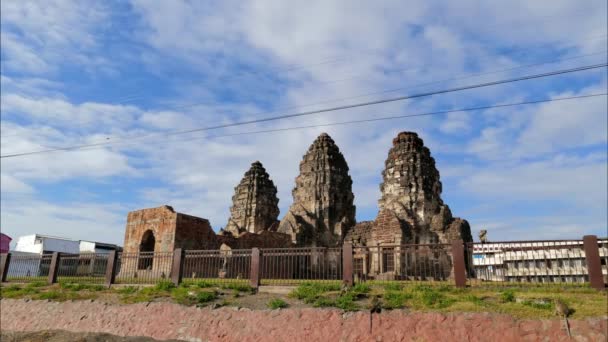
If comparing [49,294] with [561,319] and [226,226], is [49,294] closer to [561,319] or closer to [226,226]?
[561,319]

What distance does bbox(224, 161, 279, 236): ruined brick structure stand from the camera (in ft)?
135

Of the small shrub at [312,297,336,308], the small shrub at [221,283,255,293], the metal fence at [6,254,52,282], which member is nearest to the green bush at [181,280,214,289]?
the small shrub at [221,283,255,293]

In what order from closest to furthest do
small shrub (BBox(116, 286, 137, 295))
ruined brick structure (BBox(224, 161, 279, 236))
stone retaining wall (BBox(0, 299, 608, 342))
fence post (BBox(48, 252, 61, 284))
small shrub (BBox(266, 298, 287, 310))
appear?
stone retaining wall (BBox(0, 299, 608, 342)) → small shrub (BBox(266, 298, 287, 310)) → small shrub (BBox(116, 286, 137, 295)) → fence post (BBox(48, 252, 61, 284)) → ruined brick structure (BBox(224, 161, 279, 236))

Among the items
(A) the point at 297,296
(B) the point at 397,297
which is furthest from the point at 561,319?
(A) the point at 297,296

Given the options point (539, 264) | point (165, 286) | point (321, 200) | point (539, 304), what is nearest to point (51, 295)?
point (165, 286)

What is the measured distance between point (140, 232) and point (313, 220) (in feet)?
46.2

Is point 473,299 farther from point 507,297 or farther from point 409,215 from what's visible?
point 409,215

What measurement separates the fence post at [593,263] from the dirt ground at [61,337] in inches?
435

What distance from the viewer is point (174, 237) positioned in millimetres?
21547

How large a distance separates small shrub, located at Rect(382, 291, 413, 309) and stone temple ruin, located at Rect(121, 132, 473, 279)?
8.53 feet

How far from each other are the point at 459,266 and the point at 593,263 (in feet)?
10.1

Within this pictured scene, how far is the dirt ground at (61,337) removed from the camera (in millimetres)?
11883

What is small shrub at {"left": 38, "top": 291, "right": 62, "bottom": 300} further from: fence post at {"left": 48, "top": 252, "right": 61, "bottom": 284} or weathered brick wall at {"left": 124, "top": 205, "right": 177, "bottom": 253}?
weathered brick wall at {"left": 124, "top": 205, "right": 177, "bottom": 253}

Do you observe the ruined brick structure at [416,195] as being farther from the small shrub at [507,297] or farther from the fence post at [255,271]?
the small shrub at [507,297]
